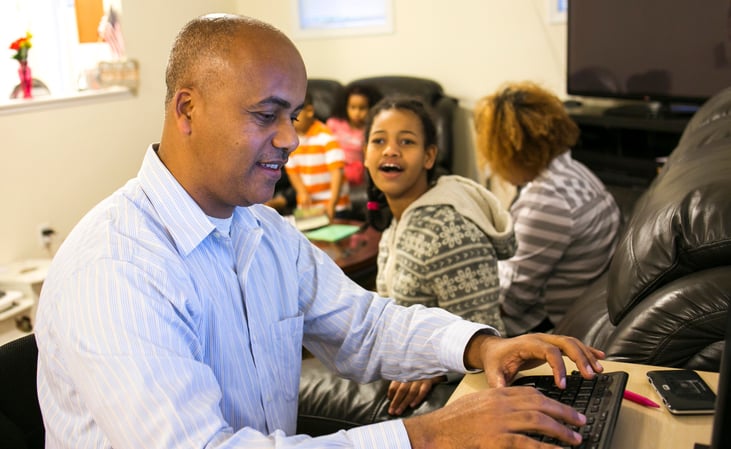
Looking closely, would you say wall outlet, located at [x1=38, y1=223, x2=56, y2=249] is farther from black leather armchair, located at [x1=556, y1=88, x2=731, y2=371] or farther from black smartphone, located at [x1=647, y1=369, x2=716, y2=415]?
black smartphone, located at [x1=647, y1=369, x2=716, y2=415]

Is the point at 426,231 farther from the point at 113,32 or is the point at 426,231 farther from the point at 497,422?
the point at 113,32

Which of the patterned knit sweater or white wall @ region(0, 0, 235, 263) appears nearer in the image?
the patterned knit sweater

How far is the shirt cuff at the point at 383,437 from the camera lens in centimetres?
99

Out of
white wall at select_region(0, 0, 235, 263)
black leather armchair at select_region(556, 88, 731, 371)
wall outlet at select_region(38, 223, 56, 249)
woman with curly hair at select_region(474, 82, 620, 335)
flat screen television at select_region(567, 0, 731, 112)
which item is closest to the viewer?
black leather armchair at select_region(556, 88, 731, 371)

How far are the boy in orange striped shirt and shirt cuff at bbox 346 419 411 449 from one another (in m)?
3.12

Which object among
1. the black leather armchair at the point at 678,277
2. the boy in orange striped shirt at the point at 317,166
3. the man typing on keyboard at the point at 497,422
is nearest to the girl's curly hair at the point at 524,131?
the black leather armchair at the point at 678,277

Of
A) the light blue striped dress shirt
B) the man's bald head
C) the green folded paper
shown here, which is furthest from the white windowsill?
the man's bald head

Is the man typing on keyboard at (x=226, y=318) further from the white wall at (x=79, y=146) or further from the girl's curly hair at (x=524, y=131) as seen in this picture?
the white wall at (x=79, y=146)

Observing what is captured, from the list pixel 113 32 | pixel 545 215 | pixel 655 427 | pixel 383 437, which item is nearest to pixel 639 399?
pixel 655 427

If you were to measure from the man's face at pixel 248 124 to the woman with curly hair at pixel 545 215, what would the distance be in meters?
1.34

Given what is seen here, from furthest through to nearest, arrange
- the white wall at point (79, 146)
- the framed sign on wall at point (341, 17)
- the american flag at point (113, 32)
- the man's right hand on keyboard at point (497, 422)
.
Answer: the framed sign on wall at point (341, 17) < the american flag at point (113, 32) < the white wall at point (79, 146) < the man's right hand on keyboard at point (497, 422)

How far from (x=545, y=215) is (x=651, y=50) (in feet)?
6.01

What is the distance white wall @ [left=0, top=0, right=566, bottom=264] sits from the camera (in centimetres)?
431

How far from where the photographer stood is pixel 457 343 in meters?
1.31
